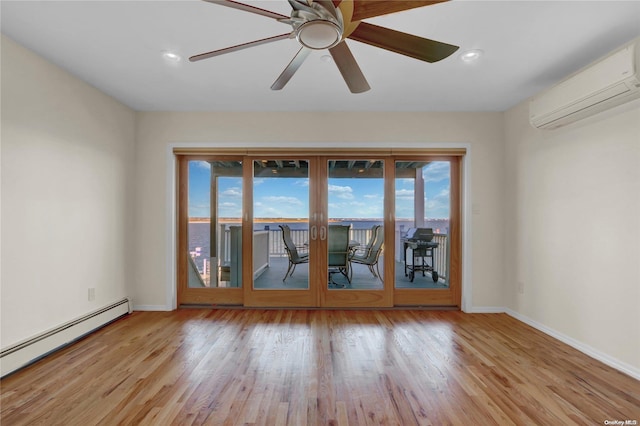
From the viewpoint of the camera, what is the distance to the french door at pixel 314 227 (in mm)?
3797

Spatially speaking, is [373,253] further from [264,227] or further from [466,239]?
[264,227]

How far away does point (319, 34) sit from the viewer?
1.39m

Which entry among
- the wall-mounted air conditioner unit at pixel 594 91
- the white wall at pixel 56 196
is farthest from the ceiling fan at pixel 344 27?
the white wall at pixel 56 196

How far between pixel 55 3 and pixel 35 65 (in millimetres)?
870

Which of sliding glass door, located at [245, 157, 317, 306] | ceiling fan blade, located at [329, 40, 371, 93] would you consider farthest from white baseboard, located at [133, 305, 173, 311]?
ceiling fan blade, located at [329, 40, 371, 93]

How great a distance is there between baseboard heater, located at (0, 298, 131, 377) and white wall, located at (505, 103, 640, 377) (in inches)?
184

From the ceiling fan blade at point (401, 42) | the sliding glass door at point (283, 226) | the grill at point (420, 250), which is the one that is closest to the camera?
the ceiling fan blade at point (401, 42)

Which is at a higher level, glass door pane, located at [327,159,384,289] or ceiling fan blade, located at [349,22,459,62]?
ceiling fan blade, located at [349,22,459,62]

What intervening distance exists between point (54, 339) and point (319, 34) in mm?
3260

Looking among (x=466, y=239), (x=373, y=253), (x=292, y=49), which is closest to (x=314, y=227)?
(x=373, y=253)

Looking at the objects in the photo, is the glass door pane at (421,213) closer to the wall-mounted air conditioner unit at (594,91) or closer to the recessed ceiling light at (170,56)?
the wall-mounted air conditioner unit at (594,91)

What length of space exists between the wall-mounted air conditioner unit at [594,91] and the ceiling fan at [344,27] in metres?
1.59

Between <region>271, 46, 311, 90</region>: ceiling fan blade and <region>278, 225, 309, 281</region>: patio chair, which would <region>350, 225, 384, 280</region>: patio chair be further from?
<region>271, 46, 311, 90</region>: ceiling fan blade

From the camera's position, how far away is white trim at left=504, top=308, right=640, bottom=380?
223 centimetres
